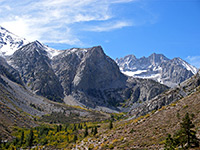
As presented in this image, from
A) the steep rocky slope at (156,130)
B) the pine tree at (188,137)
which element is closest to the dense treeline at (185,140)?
the pine tree at (188,137)

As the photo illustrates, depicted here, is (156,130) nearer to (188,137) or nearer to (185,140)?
(185,140)

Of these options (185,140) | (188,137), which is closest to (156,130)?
(185,140)

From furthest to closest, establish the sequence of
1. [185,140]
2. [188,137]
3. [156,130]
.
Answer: [156,130], [185,140], [188,137]

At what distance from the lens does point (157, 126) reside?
3631cm

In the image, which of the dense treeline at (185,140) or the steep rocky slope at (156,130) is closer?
the dense treeline at (185,140)

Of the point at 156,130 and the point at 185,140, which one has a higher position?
the point at 156,130

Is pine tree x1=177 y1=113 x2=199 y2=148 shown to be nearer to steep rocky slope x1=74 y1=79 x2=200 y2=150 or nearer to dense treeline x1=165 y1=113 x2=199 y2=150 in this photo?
dense treeline x1=165 y1=113 x2=199 y2=150

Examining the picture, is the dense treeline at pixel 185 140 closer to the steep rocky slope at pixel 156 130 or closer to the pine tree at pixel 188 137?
the pine tree at pixel 188 137

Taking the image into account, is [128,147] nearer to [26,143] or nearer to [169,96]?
[169,96]

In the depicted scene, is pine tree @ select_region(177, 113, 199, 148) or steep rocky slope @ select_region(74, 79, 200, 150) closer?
pine tree @ select_region(177, 113, 199, 148)

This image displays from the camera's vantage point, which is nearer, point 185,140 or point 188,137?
point 188,137

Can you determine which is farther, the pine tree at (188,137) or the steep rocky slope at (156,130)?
the steep rocky slope at (156,130)

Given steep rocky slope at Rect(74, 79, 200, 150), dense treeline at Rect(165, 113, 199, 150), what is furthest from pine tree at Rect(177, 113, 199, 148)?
steep rocky slope at Rect(74, 79, 200, 150)

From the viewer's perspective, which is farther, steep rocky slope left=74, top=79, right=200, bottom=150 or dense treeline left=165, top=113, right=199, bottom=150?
steep rocky slope left=74, top=79, right=200, bottom=150
